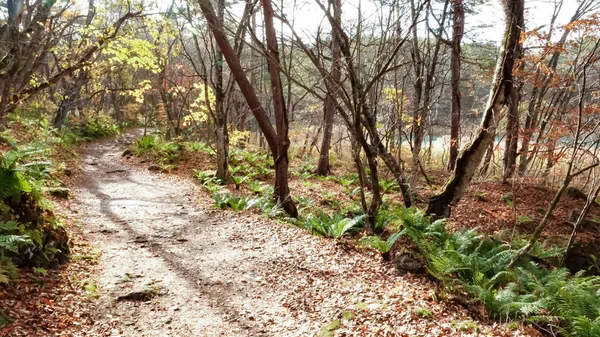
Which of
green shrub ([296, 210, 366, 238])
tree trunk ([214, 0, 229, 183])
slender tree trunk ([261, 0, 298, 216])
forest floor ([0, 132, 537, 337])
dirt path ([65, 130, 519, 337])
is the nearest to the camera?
forest floor ([0, 132, 537, 337])

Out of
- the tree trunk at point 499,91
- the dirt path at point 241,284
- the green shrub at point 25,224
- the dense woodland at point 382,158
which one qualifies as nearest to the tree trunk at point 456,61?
the dense woodland at point 382,158

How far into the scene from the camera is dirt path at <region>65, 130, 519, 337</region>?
4168mm

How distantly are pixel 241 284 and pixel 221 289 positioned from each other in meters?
0.28

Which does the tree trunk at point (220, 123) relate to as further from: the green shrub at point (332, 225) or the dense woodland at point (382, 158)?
the green shrub at point (332, 225)

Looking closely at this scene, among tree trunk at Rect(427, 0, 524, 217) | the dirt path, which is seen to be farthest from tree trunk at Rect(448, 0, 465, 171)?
the dirt path

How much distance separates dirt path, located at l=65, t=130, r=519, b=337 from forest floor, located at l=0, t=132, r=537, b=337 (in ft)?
0.05

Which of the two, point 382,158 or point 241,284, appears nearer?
point 241,284

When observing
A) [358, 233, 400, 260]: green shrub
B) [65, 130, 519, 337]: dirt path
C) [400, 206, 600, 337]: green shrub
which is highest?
[358, 233, 400, 260]: green shrub

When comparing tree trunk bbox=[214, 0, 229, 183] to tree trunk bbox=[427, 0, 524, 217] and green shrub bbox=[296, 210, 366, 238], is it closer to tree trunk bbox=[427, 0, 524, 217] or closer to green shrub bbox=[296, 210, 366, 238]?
green shrub bbox=[296, 210, 366, 238]

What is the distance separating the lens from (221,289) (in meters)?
5.13

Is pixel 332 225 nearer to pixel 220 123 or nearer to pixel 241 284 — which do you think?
pixel 241 284

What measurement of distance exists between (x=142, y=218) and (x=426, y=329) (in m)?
6.31

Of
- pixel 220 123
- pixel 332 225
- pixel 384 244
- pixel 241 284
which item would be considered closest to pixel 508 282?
pixel 384 244

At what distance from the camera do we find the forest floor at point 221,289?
4047mm
